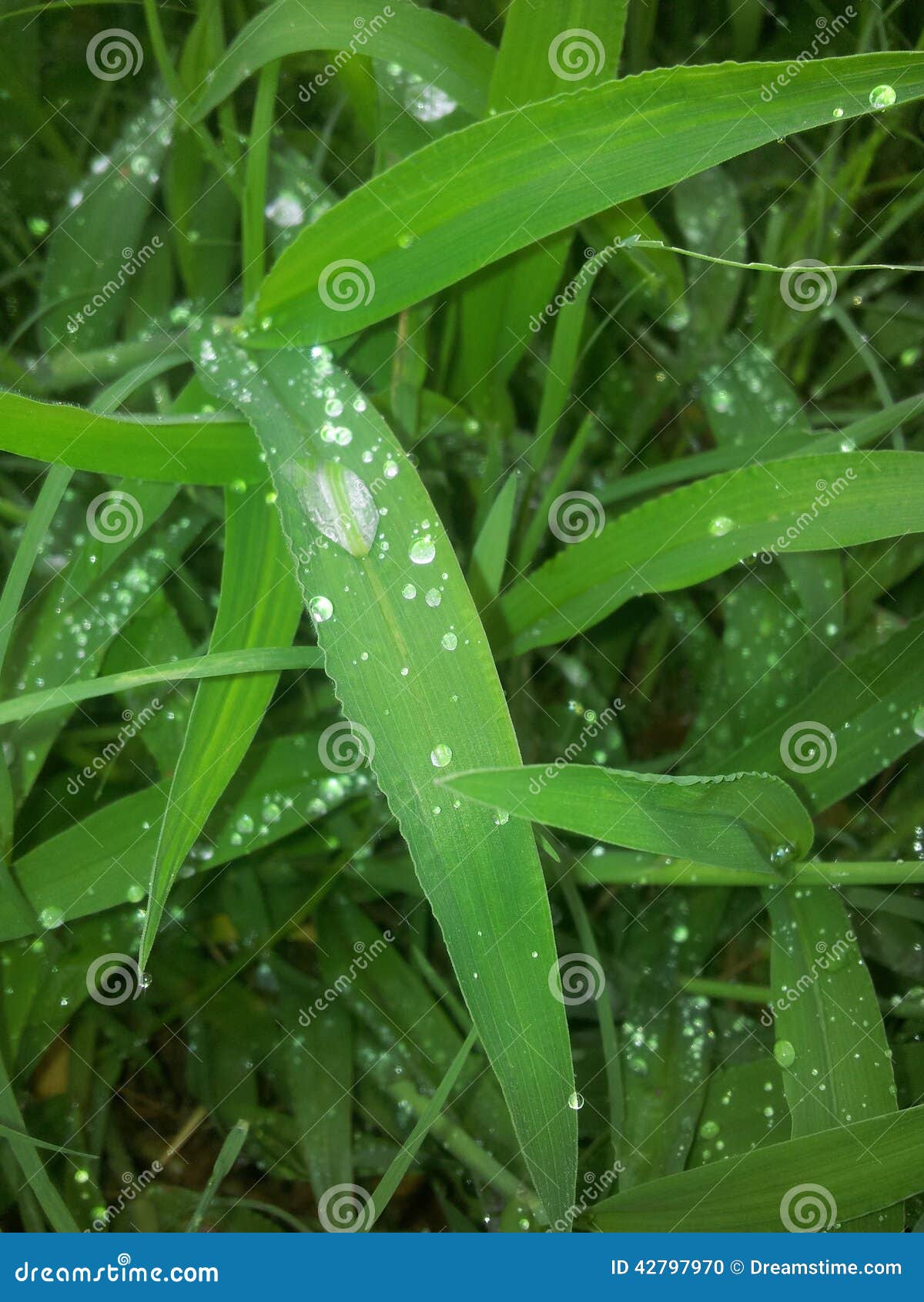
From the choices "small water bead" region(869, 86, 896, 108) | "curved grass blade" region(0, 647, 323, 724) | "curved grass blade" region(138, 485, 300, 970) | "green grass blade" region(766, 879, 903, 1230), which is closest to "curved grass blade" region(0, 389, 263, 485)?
"curved grass blade" region(138, 485, 300, 970)

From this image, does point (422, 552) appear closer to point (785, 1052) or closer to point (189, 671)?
point (189, 671)

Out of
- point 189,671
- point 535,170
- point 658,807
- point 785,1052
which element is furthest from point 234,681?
point 785,1052

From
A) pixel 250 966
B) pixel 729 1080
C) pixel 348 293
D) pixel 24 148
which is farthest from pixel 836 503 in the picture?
pixel 24 148

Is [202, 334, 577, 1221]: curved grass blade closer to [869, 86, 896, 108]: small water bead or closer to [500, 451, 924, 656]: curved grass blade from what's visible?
[500, 451, 924, 656]: curved grass blade

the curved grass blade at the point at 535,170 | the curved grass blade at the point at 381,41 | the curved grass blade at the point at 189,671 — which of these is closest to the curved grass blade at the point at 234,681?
the curved grass blade at the point at 189,671

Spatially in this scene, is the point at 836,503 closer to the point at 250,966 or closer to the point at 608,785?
the point at 608,785

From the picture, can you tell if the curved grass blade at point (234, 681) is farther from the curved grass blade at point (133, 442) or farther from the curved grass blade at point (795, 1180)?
the curved grass blade at point (795, 1180)
